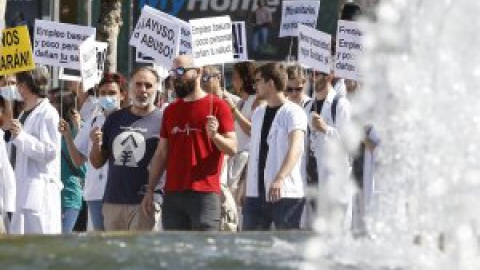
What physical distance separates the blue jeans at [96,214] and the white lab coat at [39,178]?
0.78m

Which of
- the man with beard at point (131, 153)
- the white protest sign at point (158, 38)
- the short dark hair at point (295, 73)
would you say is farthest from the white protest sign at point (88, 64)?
the man with beard at point (131, 153)

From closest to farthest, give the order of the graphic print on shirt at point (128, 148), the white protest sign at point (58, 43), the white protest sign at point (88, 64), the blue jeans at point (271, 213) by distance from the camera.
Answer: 1. the graphic print on shirt at point (128, 148)
2. the blue jeans at point (271, 213)
3. the white protest sign at point (88, 64)
4. the white protest sign at point (58, 43)

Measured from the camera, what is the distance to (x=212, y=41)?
47.8ft

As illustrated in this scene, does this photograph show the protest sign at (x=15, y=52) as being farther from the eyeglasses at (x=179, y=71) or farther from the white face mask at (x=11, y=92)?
the eyeglasses at (x=179, y=71)

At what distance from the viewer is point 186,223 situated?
11367 mm

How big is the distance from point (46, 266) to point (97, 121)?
7100 mm

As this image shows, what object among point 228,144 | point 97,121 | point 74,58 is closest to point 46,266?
point 228,144

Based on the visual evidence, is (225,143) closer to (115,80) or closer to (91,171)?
(91,171)

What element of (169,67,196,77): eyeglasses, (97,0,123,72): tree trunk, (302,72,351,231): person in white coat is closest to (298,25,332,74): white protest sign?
(302,72,351,231): person in white coat

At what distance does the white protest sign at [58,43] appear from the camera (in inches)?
625

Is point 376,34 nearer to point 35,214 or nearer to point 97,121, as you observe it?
point 35,214

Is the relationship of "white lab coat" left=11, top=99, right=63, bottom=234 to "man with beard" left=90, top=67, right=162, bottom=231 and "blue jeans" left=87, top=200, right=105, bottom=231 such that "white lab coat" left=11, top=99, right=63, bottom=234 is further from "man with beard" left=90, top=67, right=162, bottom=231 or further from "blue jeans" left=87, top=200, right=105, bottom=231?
"blue jeans" left=87, top=200, right=105, bottom=231

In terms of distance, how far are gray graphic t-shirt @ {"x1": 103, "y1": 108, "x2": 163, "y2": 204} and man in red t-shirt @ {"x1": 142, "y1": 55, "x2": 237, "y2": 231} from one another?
0.15m

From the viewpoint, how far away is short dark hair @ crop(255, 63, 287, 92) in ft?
40.0
